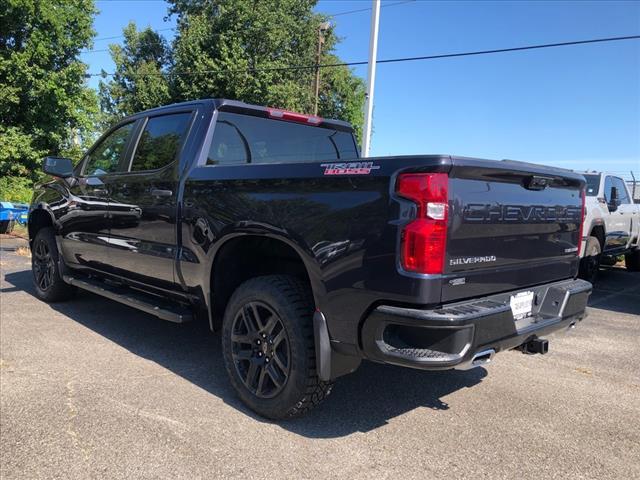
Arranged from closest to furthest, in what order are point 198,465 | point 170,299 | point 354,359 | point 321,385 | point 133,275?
point 198,465 < point 354,359 < point 321,385 < point 170,299 < point 133,275

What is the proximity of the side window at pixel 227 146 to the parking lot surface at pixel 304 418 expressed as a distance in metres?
1.65

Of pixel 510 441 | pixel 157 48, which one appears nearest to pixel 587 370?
pixel 510 441

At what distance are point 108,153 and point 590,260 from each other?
703 centimetres

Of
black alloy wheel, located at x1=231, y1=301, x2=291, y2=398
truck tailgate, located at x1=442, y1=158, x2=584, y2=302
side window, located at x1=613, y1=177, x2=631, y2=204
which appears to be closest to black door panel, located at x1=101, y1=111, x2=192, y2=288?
black alloy wheel, located at x1=231, y1=301, x2=291, y2=398

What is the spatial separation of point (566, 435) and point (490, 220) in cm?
144

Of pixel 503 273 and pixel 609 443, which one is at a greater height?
pixel 503 273

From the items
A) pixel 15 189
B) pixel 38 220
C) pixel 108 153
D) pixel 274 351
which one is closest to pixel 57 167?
pixel 108 153

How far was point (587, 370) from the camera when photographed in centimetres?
427

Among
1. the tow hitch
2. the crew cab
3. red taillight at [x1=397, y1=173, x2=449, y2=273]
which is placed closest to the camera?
red taillight at [x1=397, y1=173, x2=449, y2=273]

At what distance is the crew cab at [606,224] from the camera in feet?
25.9

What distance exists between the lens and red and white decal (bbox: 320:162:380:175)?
2588 millimetres

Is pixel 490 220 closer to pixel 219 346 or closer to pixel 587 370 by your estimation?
pixel 587 370

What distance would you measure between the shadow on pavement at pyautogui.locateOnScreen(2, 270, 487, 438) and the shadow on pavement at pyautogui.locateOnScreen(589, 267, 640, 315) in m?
3.90

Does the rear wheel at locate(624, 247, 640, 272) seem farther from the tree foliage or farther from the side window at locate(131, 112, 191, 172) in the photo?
the tree foliage
